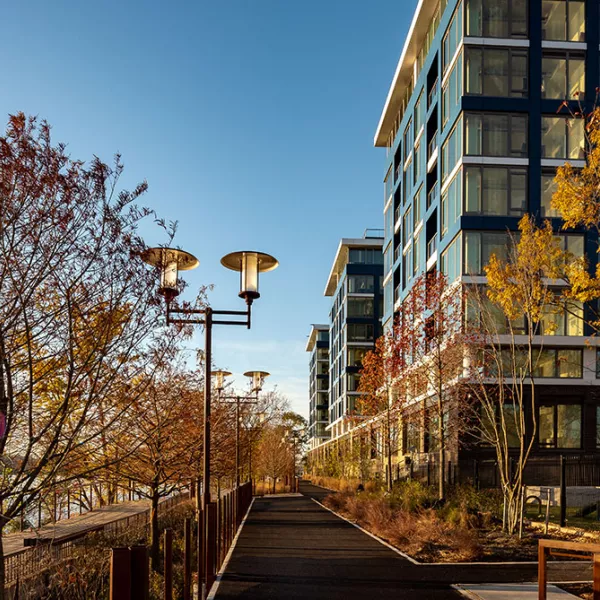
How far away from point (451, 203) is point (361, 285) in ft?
128

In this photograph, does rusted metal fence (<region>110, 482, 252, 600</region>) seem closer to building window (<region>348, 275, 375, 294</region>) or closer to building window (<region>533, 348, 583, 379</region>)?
building window (<region>533, 348, 583, 379</region>)

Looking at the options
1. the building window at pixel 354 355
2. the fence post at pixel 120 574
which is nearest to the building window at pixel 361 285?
the building window at pixel 354 355

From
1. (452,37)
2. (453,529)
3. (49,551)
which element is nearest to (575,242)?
(452,37)

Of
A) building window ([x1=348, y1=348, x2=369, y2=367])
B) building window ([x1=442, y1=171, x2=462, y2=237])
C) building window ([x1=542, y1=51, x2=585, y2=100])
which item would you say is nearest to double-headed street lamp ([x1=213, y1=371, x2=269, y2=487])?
building window ([x1=442, y1=171, x2=462, y2=237])

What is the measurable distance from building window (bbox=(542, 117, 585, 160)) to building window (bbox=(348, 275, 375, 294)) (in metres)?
40.1

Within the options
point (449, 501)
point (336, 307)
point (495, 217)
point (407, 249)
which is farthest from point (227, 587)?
point (336, 307)

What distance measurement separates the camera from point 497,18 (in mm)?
34625

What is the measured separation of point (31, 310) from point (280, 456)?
149 ft

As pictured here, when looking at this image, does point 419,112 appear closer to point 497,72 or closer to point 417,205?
point 417,205

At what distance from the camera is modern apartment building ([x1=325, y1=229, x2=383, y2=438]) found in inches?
2810

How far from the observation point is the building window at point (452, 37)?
34625mm

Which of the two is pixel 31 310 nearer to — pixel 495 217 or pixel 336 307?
pixel 495 217

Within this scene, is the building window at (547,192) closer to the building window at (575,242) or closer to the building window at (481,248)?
the building window at (575,242)

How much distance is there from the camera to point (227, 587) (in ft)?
35.6
